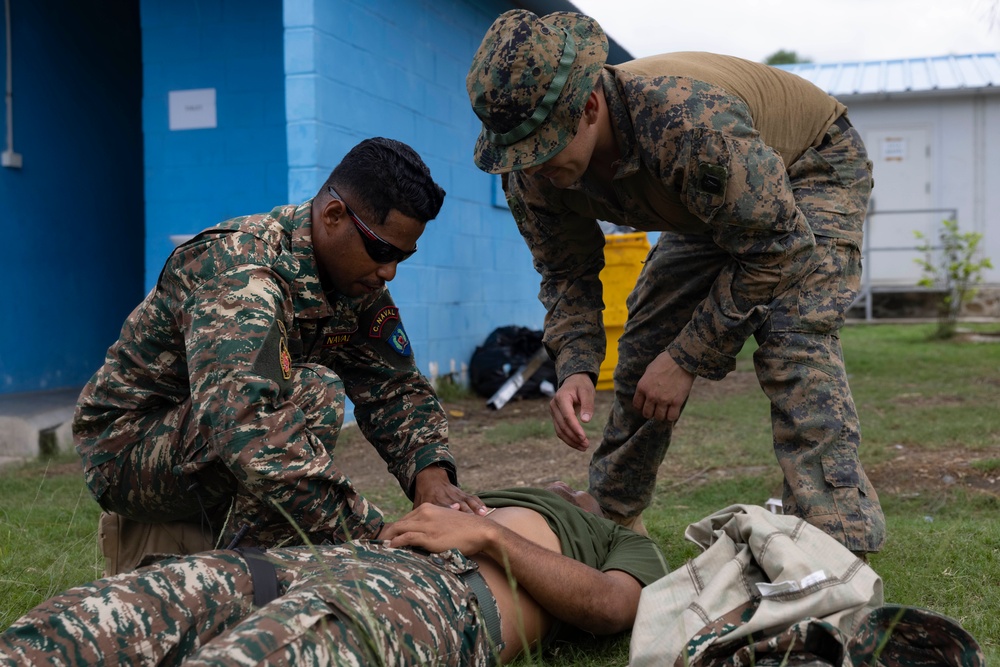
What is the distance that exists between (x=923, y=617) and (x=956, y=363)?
27.0 feet

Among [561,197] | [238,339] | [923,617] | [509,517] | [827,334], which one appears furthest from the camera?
[561,197]

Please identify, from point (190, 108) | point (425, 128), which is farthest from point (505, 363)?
point (190, 108)

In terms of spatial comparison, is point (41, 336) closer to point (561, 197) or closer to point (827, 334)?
point (561, 197)

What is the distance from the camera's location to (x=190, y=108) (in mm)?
6699

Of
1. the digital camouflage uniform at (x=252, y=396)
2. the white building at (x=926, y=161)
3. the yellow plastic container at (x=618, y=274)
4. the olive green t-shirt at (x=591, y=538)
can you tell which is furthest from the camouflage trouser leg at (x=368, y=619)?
the white building at (x=926, y=161)

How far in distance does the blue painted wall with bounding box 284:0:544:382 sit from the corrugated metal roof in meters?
9.90

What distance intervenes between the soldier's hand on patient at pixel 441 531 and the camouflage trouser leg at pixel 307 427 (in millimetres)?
303

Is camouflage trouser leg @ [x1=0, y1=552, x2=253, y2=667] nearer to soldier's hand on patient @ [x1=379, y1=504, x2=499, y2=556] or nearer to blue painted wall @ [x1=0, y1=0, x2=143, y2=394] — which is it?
soldier's hand on patient @ [x1=379, y1=504, x2=499, y2=556]

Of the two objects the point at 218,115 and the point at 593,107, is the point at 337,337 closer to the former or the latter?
the point at 593,107

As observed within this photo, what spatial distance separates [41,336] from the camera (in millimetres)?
7297

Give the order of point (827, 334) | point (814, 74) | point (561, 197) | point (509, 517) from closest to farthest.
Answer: point (509, 517) < point (827, 334) < point (561, 197) < point (814, 74)

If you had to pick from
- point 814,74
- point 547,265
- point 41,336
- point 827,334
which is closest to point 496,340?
point 41,336

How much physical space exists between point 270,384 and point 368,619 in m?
0.77

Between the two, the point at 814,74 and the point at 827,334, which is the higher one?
the point at 814,74
